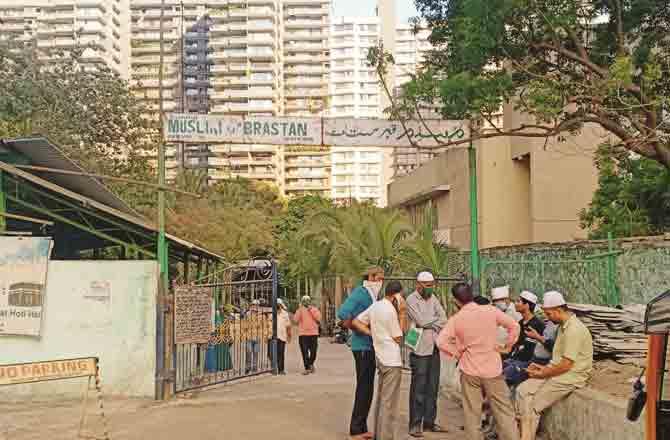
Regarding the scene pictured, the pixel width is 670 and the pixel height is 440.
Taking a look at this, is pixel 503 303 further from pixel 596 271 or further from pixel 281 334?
pixel 281 334

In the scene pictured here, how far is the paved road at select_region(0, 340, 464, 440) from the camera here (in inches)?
391

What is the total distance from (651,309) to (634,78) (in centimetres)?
1074

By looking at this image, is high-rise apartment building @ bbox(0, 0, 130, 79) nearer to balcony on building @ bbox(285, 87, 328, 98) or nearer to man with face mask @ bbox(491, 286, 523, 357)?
balcony on building @ bbox(285, 87, 328, 98)

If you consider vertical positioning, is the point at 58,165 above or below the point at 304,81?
below

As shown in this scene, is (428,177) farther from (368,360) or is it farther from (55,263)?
(368,360)

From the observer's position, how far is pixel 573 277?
13.3 meters

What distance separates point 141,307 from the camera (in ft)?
41.8

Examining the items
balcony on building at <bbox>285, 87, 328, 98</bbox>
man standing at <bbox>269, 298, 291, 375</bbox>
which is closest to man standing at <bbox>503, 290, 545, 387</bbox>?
man standing at <bbox>269, 298, 291, 375</bbox>

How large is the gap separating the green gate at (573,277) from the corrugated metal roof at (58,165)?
712cm

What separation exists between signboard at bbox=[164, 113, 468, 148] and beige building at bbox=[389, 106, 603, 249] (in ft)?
39.1

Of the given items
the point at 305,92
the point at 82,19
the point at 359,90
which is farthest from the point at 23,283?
the point at 359,90

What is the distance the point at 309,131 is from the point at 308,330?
467cm

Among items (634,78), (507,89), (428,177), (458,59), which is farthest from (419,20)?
Result: (428,177)

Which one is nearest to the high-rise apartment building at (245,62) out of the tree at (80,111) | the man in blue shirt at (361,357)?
the tree at (80,111)
